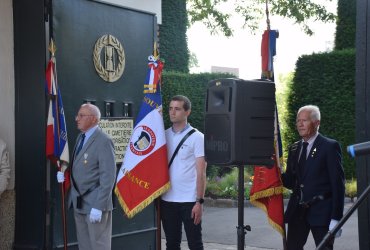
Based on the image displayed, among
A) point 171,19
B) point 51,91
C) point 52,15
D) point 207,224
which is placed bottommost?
point 207,224

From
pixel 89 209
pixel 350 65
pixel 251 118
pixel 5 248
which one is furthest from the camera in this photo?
pixel 350 65

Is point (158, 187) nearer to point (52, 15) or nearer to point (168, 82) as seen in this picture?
point (52, 15)

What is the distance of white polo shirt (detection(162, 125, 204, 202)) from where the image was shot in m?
5.57

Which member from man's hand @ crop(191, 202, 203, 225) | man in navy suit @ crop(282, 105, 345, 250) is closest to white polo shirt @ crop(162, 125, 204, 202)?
man's hand @ crop(191, 202, 203, 225)

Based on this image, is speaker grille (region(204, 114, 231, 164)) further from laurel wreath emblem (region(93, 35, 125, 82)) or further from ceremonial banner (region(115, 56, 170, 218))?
laurel wreath emblem (region(93, 35, 125, 82))

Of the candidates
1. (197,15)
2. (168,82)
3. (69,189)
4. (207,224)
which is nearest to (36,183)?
(69,189)

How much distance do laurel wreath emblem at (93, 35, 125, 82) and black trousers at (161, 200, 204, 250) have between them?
6.33ft

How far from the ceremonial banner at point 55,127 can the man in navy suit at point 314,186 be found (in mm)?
2268

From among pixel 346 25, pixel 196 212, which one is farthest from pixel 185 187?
pixel 346 25

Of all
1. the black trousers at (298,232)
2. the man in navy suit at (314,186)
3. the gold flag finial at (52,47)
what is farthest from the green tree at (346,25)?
the black trousers at (298,232)

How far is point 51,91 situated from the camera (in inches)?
241

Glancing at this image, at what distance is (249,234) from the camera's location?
974cm

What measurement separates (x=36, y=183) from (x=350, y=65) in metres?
10.2

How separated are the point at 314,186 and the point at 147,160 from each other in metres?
1.62
